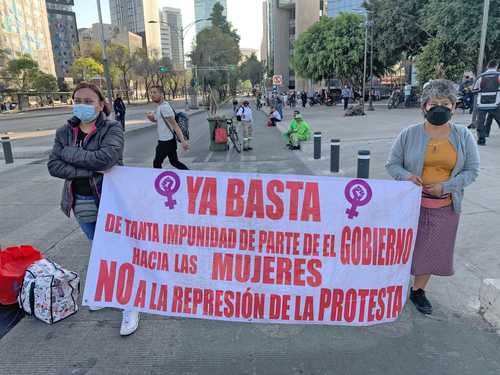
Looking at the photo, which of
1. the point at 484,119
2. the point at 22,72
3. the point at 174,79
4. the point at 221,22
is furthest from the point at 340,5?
the point at 484,119

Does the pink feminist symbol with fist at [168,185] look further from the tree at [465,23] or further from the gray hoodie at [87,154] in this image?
the tree at [465,23]

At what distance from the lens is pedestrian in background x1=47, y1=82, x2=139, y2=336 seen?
9.74 ft

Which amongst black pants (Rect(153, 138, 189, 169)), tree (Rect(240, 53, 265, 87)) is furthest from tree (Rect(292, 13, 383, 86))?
tree (Rect(240, 53, 265, 87))

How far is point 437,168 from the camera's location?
2.96m

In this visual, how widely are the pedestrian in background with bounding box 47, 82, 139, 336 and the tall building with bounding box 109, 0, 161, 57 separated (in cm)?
15095

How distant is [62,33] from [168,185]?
140m

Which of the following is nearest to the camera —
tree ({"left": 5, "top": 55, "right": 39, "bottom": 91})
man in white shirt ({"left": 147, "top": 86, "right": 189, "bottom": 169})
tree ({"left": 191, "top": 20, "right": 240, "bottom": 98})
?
man in white shirt ({"left": 147, "top": 86, "right": 189, "bottom": 169})

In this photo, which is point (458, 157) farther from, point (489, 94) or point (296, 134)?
point (296, 134)

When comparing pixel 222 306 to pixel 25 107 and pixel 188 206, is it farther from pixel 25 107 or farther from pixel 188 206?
pixel 25 107

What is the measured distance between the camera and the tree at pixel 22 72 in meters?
59.4

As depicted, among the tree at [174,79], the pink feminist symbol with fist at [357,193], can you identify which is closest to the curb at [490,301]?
the pink feminist symbol with fist at [357,193]

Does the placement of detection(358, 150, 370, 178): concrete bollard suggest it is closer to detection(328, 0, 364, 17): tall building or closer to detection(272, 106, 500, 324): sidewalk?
detection(272, 106, 500, 324): sidewalk

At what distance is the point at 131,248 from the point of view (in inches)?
119

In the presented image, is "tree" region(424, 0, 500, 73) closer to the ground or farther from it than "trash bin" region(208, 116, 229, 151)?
farther from it
